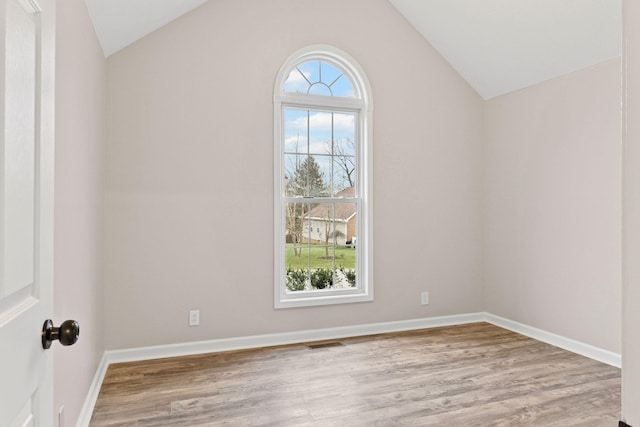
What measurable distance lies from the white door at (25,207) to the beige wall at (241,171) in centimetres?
249

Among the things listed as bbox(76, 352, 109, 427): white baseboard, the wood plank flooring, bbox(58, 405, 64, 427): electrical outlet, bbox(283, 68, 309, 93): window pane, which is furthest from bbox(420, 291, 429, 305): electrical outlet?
bbox(58, 405, 64, 427): electrical outlet

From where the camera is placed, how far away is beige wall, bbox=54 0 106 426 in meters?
1.82

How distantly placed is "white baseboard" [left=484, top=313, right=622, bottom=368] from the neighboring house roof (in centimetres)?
187

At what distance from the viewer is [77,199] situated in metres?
2.20

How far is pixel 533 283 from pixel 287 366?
7.92ft

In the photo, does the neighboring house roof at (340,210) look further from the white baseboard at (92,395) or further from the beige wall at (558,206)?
the white baseboard at (92,395)

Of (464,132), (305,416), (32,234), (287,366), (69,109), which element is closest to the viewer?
(32,234)

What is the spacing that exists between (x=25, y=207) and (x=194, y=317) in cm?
284

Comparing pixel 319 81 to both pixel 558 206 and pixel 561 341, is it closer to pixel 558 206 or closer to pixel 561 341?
pixel 558 206

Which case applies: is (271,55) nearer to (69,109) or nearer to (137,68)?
(137,68)

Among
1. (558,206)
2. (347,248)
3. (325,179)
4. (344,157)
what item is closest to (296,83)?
(344,157)

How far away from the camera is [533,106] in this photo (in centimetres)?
393

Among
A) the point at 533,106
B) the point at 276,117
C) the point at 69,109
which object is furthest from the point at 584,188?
the point at 69,109

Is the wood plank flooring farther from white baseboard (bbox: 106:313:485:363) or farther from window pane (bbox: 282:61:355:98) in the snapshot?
window pane (bbox: 282:61:355:98)
